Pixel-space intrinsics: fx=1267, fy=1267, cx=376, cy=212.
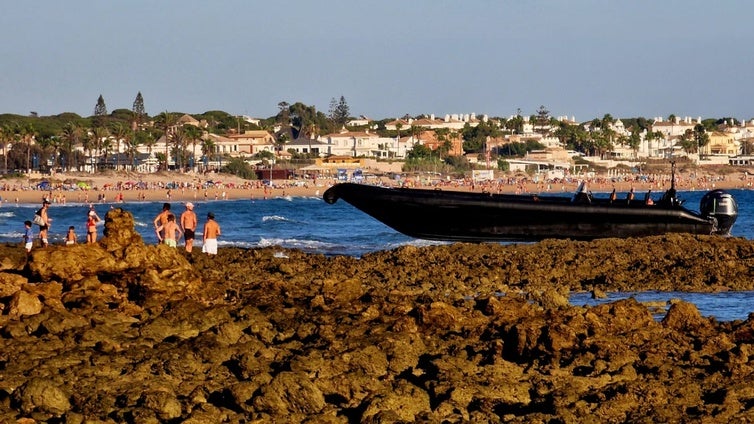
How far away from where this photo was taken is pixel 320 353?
12.2m

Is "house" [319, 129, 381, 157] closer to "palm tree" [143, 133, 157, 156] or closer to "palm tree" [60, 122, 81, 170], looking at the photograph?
"palm tree" [143, 133, 157, 156]

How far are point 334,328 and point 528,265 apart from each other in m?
11.9

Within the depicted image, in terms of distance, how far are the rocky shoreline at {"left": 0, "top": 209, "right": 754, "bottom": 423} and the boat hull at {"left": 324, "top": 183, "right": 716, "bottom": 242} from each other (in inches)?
612

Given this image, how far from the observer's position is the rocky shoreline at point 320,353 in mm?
10414

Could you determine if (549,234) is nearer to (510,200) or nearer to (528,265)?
(510,200)

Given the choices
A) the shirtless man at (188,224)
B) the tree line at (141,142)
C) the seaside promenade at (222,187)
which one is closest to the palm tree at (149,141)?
the tree line at (141,142)

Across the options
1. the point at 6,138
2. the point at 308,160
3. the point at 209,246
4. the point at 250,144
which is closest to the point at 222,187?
the point at 6,138

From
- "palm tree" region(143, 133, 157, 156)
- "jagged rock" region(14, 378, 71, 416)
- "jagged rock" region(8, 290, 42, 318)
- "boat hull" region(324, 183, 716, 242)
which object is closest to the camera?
"jagged rock" region(14, 378, 71, 416)

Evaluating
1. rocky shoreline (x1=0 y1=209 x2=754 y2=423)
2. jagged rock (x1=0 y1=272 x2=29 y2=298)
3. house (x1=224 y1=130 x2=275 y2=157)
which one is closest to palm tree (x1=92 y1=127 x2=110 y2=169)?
house (x1=224 y1=130 x2=275 y2=157)

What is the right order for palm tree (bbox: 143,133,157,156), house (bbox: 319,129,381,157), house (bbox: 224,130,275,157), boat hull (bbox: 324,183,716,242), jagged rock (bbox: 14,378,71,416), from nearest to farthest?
jagged rock (bbox: 14,378,71,416) → boat hull (bbox: 324,183,716,242) → palm tree (bbox: 143,133,157,156) → house (bbox: 224,130,275,157) → house (bbox: 319,129,381,157)

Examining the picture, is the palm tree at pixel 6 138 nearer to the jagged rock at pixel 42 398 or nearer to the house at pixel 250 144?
the house at pixel 250 144

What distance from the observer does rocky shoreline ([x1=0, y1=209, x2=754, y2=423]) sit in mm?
10414

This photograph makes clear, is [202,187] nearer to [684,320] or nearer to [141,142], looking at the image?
[141,142]

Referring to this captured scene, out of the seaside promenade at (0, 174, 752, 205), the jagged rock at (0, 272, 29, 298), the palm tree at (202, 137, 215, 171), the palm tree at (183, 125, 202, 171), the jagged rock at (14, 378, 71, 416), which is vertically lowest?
the seaside promenade at (0, 174, 752, 205)
